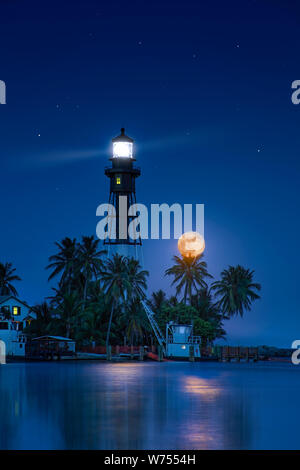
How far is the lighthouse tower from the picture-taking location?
97.2 metres

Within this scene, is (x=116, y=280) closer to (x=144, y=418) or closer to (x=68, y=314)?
(x=68, y=314)

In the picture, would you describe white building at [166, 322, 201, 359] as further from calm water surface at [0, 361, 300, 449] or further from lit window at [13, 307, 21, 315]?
calm water surface at [0, 361, 300, 449]

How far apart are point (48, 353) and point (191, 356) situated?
63.4 feet

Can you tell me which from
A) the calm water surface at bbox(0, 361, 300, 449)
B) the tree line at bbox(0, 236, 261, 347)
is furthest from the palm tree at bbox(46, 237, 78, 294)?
the calm water surface at bbox(0, 361, 300, 449)

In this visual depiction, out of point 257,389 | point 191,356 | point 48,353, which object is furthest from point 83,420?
point 191,356

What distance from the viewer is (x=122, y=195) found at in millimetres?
97688

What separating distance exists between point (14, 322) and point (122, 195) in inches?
900

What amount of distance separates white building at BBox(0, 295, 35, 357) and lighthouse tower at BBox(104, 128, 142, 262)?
49.4 feet

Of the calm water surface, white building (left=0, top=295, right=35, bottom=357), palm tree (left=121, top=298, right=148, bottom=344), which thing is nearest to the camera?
the calm water surface

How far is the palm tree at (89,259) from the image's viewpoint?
337 feet

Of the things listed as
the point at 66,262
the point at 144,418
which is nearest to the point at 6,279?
the point at 66,262

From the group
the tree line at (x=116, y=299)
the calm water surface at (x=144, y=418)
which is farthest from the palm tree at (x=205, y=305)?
the calm water surface at (x=144, y=418)

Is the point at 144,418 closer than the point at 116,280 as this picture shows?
Yes

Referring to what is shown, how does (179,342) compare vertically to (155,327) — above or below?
A: below
